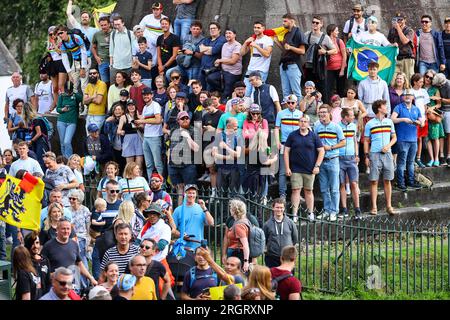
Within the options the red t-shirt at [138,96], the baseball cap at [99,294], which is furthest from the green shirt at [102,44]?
the baseball cap at [99,294]

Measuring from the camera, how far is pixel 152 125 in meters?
26.0

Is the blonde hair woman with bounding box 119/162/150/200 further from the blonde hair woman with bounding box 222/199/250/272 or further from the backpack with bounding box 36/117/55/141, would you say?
the backpack with bounding box 36/117/55/141

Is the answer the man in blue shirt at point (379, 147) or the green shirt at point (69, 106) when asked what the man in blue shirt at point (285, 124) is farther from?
the green shirt at point (69, 106)

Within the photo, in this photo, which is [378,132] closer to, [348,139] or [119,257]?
[348,139]

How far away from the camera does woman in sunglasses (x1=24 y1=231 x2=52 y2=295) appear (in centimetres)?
2000

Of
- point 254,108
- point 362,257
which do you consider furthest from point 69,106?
point 362,257

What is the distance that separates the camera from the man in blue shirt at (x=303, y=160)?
24.2m

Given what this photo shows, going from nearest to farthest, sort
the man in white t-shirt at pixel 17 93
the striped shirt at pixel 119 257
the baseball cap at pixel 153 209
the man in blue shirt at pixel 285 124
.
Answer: the striped shirt at pixel 119 257, the baseball cap at pixel 153 209, the man in blue shirt at pixel 285 124, the man in white t-shirt at pixel 17 93

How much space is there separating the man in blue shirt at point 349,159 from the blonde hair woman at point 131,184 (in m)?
3.21

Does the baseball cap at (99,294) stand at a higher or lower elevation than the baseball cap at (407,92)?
lower

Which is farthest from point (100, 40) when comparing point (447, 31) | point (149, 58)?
point (447, 31)

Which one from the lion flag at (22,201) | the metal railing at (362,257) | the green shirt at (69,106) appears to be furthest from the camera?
the green shirt at (69,106)

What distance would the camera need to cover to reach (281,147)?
24922 mm
